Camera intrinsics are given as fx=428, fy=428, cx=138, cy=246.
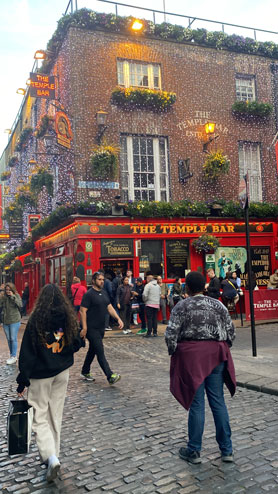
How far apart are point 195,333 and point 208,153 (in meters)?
15.1

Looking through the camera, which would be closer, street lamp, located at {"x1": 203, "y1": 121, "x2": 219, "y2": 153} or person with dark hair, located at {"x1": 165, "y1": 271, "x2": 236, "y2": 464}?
person with dark hair, located at {"x1": 165, "y1": 271, "x2": 236, "y2": 464}

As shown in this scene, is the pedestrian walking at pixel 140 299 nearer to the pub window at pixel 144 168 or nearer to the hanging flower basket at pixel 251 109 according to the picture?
the pub window at pixel 144 168

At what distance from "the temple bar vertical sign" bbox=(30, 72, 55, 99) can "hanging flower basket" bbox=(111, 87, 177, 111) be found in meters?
2.62

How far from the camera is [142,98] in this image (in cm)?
1711

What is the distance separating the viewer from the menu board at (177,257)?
17.1 metres

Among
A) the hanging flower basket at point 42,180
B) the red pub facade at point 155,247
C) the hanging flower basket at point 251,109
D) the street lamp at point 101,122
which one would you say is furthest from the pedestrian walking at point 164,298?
the hanging flower basket at point 251,109

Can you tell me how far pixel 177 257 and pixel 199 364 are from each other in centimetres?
1346

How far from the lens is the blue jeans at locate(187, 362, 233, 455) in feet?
12.7

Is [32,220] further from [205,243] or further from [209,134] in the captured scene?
[209,134]

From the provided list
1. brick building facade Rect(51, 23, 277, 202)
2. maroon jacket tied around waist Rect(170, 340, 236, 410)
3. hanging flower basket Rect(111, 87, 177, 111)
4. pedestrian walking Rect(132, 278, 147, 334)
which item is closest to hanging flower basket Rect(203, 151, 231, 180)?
brick building facade Rect(51, 23, 277, 202)

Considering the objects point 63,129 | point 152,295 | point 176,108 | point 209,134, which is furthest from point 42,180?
point 152,295

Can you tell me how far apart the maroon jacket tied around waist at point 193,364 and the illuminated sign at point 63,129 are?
13093mm

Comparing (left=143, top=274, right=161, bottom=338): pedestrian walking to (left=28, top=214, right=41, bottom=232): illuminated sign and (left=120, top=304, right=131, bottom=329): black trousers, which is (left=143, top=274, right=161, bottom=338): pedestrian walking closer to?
(left=120, top=304, right=131, bottom=329): black trousers

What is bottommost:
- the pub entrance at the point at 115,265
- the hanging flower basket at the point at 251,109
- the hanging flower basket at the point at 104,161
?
the pub entrance at the point at 115,265
